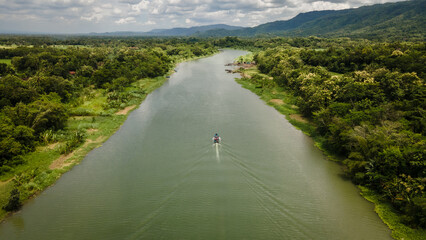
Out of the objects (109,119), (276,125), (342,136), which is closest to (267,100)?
(276,125)

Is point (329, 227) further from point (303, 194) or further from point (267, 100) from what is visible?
point (267, 100)

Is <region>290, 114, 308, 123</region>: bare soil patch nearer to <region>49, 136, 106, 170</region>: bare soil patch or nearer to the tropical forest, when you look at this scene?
the tropical forest

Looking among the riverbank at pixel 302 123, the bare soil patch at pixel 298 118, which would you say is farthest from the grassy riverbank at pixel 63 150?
the bare soil patch at pixel 298 118

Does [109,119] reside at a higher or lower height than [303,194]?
higher

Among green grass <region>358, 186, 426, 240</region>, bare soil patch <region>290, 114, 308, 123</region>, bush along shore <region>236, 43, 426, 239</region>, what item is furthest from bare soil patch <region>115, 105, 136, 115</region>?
green grass <region>358, 186, 426, 240</region>

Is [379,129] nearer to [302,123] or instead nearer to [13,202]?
[302,123]

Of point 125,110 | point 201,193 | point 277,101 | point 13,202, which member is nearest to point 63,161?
point 13,202

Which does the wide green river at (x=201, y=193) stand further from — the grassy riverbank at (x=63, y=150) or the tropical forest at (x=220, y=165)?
the grassy riverbank at (x=63, y=150)
